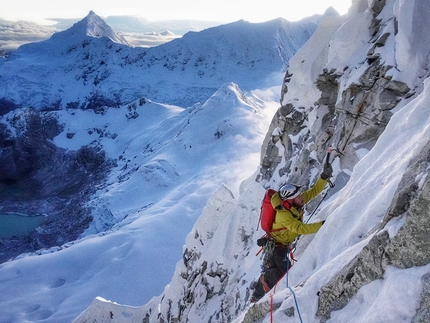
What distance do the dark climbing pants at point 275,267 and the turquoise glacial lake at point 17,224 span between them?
154ft

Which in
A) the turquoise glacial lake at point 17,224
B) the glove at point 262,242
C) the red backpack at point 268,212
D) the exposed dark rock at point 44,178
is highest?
the red backpack at point 268,212

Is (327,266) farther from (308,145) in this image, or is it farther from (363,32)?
(363,32)

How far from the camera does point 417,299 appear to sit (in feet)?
10.7

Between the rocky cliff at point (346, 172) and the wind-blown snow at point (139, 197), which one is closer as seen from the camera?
the rocky cliff at point (346, 172)

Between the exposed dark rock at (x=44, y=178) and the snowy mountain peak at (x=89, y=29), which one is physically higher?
the snowy mountain peak at (x=89, y=29)

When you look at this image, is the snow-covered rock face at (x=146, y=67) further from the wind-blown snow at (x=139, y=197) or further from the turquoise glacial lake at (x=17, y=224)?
the turquoise glacial lake at (x=17, y=224)

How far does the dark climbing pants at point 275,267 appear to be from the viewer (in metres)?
6.76

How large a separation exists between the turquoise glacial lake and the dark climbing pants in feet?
154

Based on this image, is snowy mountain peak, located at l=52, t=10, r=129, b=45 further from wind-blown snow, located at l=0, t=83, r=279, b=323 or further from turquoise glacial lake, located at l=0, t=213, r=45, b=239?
turquoise glacial lake, located at l=0, t=213, r=45, b=239

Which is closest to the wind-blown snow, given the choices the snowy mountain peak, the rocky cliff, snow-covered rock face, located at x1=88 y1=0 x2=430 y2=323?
snow-covered rock face, located at x1=88 y1=0 x2=430 y2=323

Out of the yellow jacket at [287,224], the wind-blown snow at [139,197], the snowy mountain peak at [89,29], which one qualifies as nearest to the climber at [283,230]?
the yellow jacket at [287,224]

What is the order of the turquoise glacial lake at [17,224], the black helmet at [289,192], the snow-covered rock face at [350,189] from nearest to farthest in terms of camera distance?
the snow-covered rock face at [350,189] → the black helmet at [289,192] → the turquoise glacial lake at [17,224]

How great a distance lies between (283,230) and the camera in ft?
21.1

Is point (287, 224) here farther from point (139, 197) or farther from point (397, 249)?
point (139, 197)
